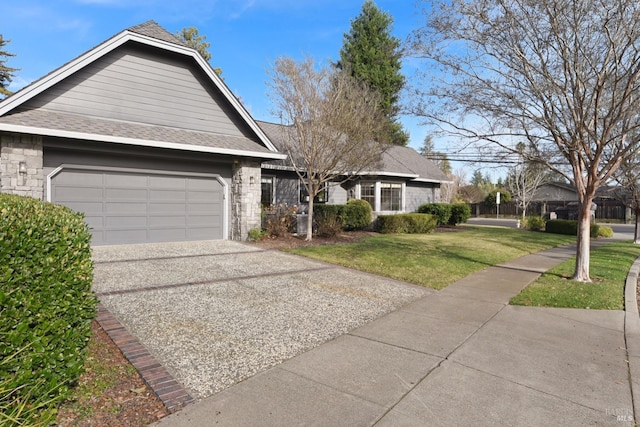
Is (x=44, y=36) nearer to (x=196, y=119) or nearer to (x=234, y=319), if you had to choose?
(x=196, y=119)

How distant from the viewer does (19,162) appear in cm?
895

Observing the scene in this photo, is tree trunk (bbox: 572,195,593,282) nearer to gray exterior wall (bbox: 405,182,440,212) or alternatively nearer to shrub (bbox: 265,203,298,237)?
shrub (bbox: 265,203,298,237)

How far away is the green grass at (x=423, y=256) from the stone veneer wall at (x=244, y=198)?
223 centimetres

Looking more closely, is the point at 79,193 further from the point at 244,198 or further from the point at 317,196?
the point at 317,196

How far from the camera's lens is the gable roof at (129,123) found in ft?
29.3

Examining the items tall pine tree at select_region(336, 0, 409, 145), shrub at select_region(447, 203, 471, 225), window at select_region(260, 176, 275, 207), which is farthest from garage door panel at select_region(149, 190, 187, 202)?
tall pine tree at select_region(336, 0, 409, 145)

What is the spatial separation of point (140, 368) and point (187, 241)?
Answer: 29.0 feet

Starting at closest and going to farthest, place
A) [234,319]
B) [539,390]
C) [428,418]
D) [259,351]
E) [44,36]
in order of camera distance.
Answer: [428,418] → [539,390] → [259,351] → [234,319] → [44,36]

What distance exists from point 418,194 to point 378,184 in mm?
4622

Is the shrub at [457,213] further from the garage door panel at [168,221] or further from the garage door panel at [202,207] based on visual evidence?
the garage door panel at [168,221]

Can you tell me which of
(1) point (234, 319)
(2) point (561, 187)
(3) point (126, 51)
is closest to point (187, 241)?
(3) point (126, 51)

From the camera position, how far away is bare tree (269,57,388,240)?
1288cm

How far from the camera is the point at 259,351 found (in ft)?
13.8

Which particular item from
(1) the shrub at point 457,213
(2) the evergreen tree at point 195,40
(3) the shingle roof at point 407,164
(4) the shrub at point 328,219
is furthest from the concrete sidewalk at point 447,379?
(2) the evergreen tree at point 195,40
